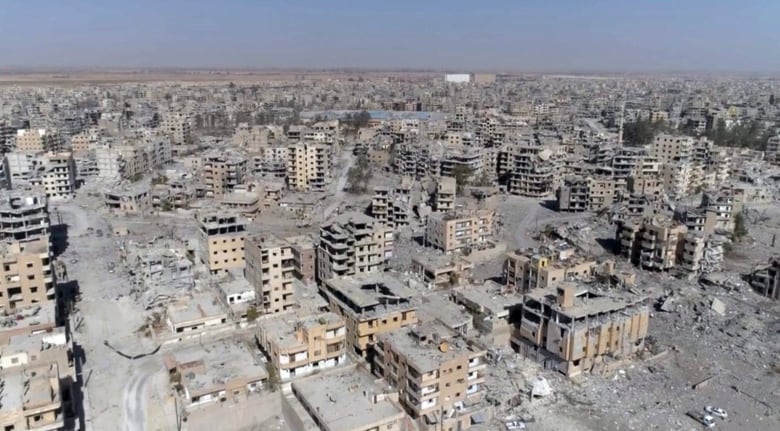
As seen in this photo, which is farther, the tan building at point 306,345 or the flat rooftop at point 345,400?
the tan building at point 306,345

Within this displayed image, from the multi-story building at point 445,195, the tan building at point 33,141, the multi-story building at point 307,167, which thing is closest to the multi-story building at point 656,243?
the multi-story building at point 445,195

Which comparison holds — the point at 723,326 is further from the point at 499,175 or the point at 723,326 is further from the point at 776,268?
the point at 499,175

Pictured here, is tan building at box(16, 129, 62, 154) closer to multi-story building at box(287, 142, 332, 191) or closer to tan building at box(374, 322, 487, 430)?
multi-story building at box(287, 142, 332, 191)

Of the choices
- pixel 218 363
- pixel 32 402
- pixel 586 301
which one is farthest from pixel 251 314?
pixel 586 301

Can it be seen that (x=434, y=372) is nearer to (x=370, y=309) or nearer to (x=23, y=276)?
(x=370, y=309)

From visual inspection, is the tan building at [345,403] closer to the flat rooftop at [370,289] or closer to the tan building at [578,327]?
the flat rooftop at [370,289]

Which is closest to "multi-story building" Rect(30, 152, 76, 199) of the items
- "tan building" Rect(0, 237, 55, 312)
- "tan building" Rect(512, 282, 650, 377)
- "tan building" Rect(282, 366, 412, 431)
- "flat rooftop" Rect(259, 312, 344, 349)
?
"tan building" Rect(0, 237, 55, 312)
